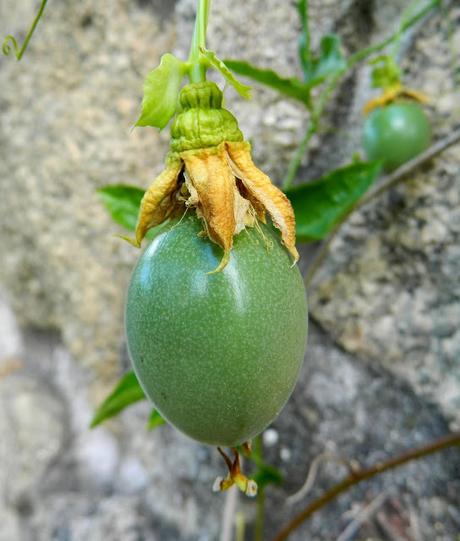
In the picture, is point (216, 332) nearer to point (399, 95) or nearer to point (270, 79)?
point (270, 79)

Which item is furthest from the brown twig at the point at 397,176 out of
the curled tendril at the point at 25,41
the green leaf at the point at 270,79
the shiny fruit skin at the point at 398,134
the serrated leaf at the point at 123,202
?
the curled tendril at the point at 25,41

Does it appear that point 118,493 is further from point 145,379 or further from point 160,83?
point 160,83

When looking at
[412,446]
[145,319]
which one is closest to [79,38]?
[145,319]

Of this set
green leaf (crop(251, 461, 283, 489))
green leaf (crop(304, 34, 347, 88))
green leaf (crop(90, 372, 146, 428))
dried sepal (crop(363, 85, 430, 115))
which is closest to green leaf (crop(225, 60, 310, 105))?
green leaf (crop(304, 34, 347, 88))

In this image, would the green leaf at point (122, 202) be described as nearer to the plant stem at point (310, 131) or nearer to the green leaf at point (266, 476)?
the plant stem at point (310, 131)

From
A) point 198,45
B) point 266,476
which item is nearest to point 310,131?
point 198,45

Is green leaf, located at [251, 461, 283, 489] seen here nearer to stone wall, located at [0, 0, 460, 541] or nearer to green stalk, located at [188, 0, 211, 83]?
stone wall, located at [0, 0, 460, 541]
